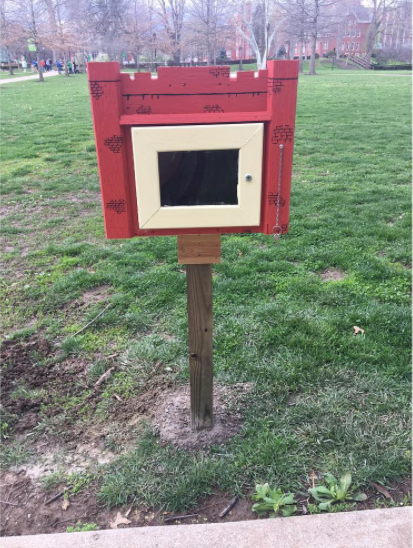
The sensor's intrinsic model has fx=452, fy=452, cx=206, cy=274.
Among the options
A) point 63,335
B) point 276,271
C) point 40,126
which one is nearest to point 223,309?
point 276,271

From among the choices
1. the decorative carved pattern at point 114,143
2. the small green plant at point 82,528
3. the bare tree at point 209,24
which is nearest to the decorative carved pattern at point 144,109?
the decorative carved pattern at point 114,143

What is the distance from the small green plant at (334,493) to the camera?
1.98 meters

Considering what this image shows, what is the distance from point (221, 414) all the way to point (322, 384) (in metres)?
0.63

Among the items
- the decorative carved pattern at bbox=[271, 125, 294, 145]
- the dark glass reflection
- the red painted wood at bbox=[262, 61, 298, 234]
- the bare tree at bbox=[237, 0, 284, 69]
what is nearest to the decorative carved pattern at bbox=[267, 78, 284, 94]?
the red painted wood at bbox=[262, 61, 298, 234]

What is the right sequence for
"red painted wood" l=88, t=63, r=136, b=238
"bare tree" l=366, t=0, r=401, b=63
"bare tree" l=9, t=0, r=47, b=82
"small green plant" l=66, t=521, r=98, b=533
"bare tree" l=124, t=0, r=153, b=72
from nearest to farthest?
1. "red painted wood" l=88, t=63, r=136, b=238
2. "small green plant" l=66, t=521, r=98, b=533
3. "bare tree" l=9, t=0, r=47, b=82
4. "bare tree" l=124, t=0, r=153, b=72
5. "bare tree" l=366, t=0, r=401, b=63

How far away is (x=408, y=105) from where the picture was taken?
44.2 ft

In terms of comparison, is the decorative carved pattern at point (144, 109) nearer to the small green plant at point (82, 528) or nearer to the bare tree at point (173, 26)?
the small green plant at point (82, 528)

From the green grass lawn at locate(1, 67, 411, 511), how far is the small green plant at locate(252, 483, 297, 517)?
92mm

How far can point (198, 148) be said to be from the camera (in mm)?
1599

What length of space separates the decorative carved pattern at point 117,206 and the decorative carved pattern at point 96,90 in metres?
0.37

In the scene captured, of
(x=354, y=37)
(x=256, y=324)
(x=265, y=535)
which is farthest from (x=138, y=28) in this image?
(x=265, y=535)

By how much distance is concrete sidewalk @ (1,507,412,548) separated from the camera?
1.72m

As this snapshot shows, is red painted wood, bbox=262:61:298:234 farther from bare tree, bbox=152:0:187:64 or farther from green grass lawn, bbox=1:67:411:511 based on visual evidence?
bare tree, bbox=152:0:187:64

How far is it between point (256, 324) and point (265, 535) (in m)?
1.54
